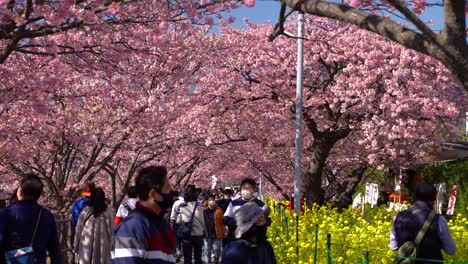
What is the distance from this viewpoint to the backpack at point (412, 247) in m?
6.07

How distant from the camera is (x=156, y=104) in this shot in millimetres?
15883

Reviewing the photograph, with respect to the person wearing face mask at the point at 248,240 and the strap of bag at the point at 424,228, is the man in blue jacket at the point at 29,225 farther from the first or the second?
the strap of bag at the point at 424,228

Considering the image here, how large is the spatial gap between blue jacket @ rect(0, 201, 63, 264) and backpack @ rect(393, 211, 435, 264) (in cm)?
311

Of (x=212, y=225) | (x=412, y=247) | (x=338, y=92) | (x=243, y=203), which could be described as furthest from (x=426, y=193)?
(x=338, y=92)

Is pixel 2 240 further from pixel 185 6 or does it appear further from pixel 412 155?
pixel 412 155

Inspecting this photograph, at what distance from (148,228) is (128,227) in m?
0.13

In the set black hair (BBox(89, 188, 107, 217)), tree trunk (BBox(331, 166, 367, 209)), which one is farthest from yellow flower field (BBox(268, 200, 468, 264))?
tree trunk (BBox(331, 166, 367, 209))

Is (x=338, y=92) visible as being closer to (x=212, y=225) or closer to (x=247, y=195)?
(x=212, y=225)

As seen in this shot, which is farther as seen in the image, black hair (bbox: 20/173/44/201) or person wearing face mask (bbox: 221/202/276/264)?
person wearing face mask (bbox: 221/202/276/264)

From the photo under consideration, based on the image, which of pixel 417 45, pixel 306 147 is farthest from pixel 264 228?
pixel 306 147

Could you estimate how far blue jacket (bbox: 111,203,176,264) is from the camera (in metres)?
4.14

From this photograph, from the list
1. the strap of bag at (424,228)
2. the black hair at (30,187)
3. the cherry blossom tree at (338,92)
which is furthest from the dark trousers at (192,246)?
the cherry blossom tree at (338,92)

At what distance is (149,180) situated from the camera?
14.2 feet

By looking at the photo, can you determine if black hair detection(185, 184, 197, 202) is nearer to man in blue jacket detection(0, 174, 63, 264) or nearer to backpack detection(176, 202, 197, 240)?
backpack detection(176, 202, 197, 240)
